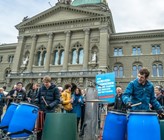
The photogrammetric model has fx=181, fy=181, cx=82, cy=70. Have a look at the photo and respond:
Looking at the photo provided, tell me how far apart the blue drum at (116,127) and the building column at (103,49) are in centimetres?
2196

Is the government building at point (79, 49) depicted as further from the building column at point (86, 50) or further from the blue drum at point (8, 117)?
the blue drum at point (8, 117)

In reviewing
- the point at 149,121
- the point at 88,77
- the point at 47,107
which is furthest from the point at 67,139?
the point at 88,77

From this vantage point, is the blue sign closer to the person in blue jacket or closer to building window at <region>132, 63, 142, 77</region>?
the person in blue jacket

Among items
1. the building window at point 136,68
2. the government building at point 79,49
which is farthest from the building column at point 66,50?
the building window at point 136,68

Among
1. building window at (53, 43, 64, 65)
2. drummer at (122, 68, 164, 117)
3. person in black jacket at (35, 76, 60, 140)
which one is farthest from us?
building window at (53, 43, 64, 65)

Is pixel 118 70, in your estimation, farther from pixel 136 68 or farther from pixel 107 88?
pixel 107 88

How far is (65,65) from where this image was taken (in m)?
28.2

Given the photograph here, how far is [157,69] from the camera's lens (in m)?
26.8

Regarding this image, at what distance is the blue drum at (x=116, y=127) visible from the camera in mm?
3688

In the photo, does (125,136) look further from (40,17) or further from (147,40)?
(40,17)

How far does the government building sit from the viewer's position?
26.9m

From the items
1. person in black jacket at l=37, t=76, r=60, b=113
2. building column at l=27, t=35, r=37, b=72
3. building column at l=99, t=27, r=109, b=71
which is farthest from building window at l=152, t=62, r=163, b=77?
person in black jacket at l=37, t=76, r=60, b=113

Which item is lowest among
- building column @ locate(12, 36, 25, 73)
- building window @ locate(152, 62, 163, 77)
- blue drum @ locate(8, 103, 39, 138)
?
blue drum @ locate(8, 103, 39, 138)

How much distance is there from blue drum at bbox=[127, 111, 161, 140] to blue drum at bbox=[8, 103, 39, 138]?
2421mm
